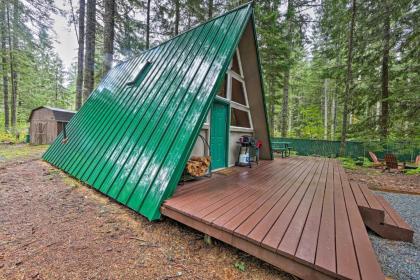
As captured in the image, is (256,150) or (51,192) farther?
(256,150)

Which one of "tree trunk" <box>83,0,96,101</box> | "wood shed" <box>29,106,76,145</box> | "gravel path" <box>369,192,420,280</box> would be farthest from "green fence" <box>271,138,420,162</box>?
"wood shed" <box>29,106,76,145</box>

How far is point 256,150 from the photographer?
18.8 feet

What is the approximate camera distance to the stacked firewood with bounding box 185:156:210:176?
352cm

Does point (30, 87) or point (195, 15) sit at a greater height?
point (195, 15)

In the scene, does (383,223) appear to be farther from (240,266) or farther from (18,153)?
(18,153)

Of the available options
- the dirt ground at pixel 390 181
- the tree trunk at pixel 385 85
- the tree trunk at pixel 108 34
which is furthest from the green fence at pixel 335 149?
the tree trunk at pixel 108 34

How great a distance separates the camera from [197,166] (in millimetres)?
3611

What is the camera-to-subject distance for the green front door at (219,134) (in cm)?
443

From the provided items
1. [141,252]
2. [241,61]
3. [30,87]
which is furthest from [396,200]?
[30,87]

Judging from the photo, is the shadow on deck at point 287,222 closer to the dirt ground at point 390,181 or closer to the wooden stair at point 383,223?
the wooden stair at point 383,223

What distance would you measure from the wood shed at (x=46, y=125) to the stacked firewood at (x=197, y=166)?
1229cm

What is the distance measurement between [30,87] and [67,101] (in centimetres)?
882

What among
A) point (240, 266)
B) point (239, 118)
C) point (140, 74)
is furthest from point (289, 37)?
point (240, 266)

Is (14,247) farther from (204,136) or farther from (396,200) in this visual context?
(396,200)
